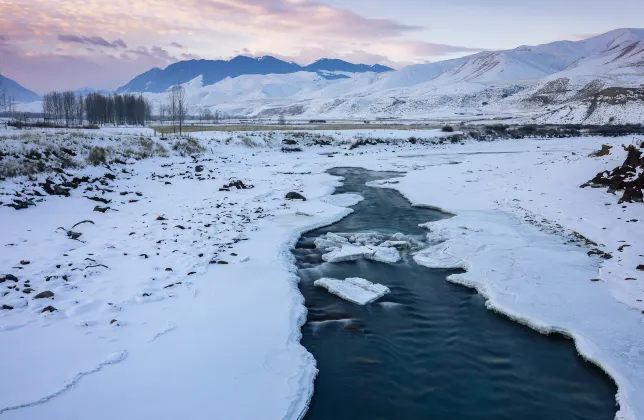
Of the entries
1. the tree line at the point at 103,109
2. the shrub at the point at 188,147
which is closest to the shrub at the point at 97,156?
the shrub at the point at 188,147

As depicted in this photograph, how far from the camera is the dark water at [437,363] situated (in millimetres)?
6621

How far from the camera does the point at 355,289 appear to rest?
1091 centimetres

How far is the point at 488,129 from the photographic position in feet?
251

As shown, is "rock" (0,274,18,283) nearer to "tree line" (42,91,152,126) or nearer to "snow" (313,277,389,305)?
"snow" (313,277,389,305)

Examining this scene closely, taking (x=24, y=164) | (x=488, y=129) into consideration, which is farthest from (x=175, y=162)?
(x=488, y=129)

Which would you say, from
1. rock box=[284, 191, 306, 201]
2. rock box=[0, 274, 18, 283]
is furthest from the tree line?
rock box=[0, 274, 18, 283]

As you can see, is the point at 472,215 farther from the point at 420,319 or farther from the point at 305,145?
the point at 305,145

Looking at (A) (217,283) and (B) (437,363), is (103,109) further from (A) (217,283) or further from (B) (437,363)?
Answer: (B) (437,363)

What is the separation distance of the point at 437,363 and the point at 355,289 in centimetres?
341

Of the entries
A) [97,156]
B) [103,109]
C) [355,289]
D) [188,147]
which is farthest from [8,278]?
[103,109]

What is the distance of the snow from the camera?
10466mm

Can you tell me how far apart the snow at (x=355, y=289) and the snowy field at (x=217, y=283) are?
941 mm

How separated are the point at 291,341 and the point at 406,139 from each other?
56795 mm

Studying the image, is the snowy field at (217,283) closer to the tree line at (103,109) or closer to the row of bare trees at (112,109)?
the row of bare trees at (112,109)
